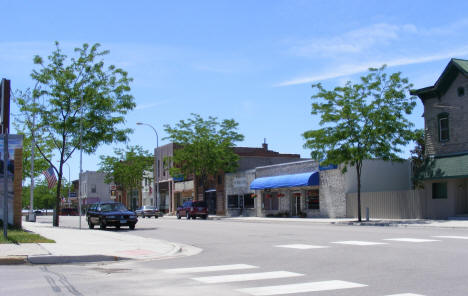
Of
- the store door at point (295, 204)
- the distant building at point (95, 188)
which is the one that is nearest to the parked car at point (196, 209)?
the store door at point (295, 204)

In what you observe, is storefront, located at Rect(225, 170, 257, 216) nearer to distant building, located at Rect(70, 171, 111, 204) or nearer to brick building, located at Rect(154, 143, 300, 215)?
brick building, located at Rect(154, 143, 300, 215)

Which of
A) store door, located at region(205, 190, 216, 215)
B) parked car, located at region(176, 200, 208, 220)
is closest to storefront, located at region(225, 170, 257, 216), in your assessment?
store door, located at region(205, 190, 216, 215)

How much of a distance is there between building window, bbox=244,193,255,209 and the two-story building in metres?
22.1

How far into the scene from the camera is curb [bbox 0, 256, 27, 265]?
12633 millimetres

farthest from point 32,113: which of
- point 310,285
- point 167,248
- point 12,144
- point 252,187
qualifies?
point 310,285

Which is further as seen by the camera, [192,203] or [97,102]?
[192,203]

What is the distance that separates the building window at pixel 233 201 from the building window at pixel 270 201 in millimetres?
5536

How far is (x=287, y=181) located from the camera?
4612 centimetres

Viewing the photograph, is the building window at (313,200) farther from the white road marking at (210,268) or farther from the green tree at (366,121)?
the white road marking at (210,268)

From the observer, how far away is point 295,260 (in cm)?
1275

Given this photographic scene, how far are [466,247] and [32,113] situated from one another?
26230 millimetres

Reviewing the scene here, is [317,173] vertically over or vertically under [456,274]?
over

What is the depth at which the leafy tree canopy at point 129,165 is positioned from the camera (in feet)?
244

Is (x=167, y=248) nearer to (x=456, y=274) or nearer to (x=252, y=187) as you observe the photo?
(x=456, y=274)
